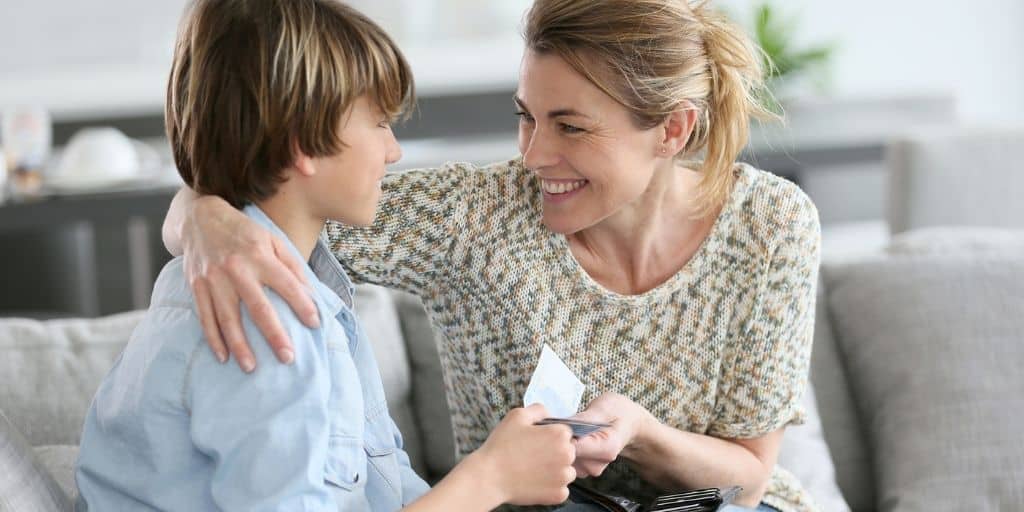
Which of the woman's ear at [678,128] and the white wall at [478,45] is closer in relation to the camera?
the woman's ear at [678,128]

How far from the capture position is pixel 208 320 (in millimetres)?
1078

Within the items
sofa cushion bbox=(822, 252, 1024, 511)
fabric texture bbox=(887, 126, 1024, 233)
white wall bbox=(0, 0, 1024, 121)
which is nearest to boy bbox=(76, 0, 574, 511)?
sofa cushion bbox=(822, 252, 1024, 511)

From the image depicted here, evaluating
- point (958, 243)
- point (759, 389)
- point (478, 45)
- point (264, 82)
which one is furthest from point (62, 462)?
point (478, 45)

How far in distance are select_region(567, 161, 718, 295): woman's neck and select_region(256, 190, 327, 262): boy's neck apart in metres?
0.48

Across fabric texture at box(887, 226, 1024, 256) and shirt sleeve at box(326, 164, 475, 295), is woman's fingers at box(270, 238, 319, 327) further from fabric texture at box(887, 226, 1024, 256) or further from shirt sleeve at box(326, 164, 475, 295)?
fabric texture at box(887, 226, 1024, 256)

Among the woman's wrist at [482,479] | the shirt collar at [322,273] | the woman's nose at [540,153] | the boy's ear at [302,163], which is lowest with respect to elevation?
the woman's wrist at [482,479]

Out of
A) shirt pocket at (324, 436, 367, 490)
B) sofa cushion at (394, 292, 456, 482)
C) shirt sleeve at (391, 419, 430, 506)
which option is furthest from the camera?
sofa cushion at (394, 292, 456, 482)

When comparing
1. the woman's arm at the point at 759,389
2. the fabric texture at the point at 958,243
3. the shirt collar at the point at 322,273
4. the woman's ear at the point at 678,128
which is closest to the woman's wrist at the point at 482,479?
the shirt collar at the point at 322,273

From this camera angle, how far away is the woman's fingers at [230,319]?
3.48 feet

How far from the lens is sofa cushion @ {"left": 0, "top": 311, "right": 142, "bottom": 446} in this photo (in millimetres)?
1661

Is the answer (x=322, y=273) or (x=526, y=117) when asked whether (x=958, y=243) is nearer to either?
(x=526, y=117)

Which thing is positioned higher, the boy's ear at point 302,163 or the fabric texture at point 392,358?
the boy's ear at point 302,163

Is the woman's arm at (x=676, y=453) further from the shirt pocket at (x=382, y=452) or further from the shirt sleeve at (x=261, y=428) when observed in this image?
the shirt sleeve at (x=261, y=428)

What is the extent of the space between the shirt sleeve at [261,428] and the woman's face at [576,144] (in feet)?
1.76
